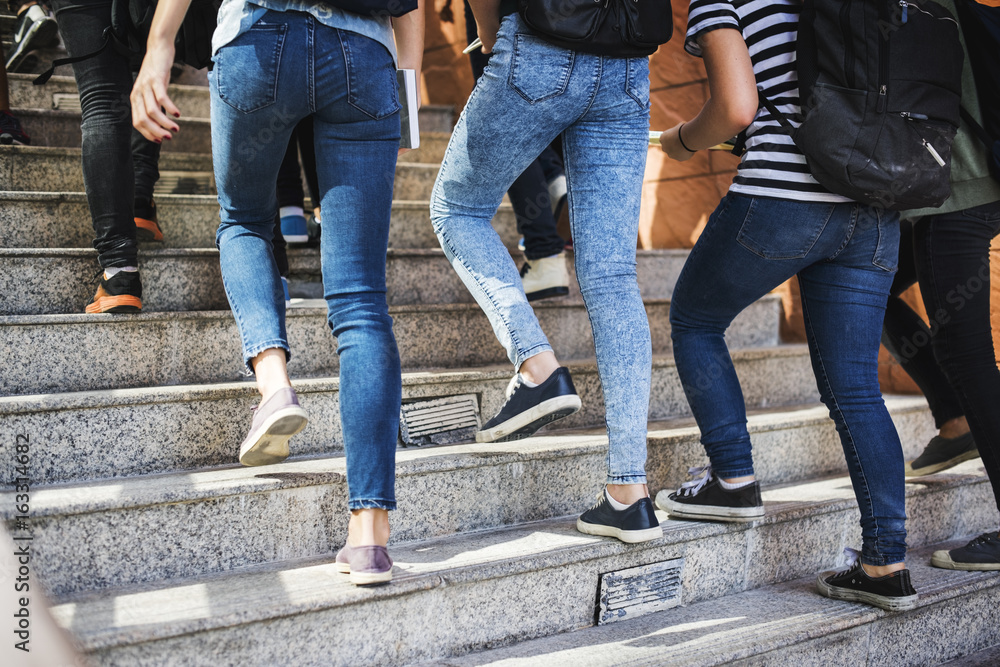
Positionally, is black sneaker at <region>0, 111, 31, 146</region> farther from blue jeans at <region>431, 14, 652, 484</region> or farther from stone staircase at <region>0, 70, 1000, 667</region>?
blue jeans at <region>431, 14, 652, 484</region>

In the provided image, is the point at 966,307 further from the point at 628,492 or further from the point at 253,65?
the point at 253,65

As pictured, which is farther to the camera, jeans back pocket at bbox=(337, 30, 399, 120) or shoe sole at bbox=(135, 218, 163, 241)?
shoe sole at bbox=(135, 218, 163, 241)

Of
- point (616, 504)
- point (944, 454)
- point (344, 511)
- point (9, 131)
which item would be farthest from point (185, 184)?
point (944, 454)

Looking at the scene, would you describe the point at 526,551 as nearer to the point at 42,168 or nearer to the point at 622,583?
the point at 622,583

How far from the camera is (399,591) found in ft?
5.19

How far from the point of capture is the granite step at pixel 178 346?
6.60 ft

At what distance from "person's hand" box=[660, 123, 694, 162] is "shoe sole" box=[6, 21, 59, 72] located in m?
2.98

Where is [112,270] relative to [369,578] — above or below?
above

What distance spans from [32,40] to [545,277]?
2690 millimetres

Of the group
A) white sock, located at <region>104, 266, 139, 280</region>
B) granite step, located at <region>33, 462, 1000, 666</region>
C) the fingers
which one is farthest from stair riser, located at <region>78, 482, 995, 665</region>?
white sock, located at <region>104, 266, 139, 280</region>


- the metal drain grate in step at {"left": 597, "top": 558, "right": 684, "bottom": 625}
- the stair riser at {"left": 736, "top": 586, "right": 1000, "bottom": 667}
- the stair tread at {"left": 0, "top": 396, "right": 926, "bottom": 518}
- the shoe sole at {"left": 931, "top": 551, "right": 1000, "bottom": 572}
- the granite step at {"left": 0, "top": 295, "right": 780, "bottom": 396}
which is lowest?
the stair riser at {"left": 736, "top": 586, "right": 1000, "bottom": 667}

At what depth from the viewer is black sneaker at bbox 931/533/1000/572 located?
7.52 ft

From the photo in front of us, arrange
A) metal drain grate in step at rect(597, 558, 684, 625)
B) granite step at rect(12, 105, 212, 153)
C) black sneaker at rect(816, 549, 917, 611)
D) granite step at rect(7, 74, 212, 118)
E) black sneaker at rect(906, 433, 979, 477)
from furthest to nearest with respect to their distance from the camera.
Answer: granite step at rect(7, 74, 212, 118), granite step at rect(12, 105, 212, 153), black sneaker at rect(906, 433, 979, 477), black sneaker at rect(816, 549, 917, 611), metal drain grate in step at rect(597, 558, 684, 625)

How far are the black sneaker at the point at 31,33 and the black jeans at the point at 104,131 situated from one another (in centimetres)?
176
